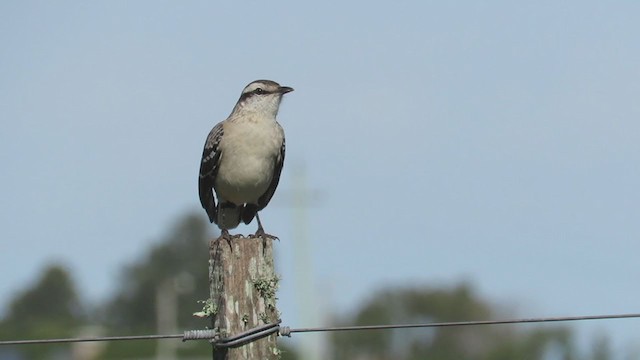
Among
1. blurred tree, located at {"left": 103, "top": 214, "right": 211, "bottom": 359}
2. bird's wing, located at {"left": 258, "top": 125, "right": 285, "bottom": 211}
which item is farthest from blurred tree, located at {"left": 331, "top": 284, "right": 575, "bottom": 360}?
blurred tree, located at {"left": 103, "top": 214, "right": 211, "bottom": 359}

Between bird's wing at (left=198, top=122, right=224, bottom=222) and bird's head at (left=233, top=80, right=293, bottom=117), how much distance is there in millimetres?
247

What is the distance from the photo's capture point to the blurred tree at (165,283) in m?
69.9

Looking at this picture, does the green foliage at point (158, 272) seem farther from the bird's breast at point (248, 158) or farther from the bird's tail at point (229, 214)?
the bird's breast at point (248, 158)

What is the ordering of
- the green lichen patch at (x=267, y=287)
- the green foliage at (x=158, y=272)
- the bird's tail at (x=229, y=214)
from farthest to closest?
the green foliage at (x=158, y=272) < the bird's tail at (x=229, y=214) < the green lichen patch at (x=267, y=287)

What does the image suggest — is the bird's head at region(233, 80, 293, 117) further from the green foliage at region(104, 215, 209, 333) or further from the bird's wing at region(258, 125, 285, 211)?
the green foliage at region(104, 215, 209, 333)

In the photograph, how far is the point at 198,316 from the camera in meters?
7.94

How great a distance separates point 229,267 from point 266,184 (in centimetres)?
437

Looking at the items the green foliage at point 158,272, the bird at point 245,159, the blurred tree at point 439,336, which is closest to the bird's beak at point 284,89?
the bird at point 245,159

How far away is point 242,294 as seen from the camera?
25.2ft

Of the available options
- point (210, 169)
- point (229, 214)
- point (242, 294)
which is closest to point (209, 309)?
point (242, 294)

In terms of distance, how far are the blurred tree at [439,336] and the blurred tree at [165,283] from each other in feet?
29.1

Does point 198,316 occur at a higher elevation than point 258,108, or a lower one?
lower

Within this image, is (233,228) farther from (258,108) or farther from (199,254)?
(199,254)

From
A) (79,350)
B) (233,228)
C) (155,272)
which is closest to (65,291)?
(155,272)
